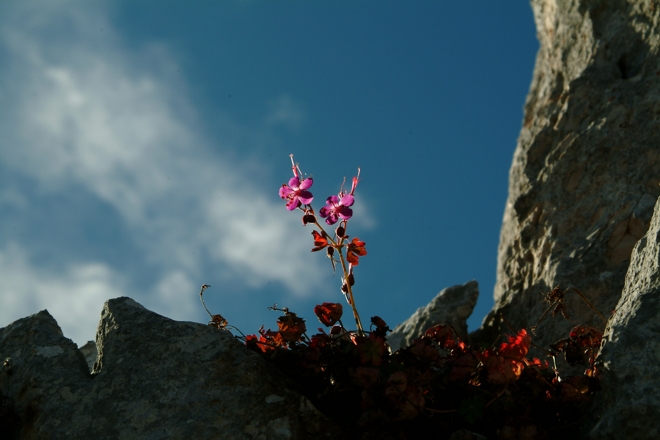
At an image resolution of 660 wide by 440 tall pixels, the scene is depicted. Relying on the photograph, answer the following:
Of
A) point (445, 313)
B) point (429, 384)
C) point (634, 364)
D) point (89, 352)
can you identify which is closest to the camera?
point (634, 364)

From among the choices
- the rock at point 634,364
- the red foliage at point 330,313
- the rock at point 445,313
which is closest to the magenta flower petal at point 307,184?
the red foliage at point 330,313

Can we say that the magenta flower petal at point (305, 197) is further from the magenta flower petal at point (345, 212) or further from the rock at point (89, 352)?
the rock at point (89, 352)

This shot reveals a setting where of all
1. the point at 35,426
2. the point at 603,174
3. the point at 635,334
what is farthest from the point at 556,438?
the point at 603,174

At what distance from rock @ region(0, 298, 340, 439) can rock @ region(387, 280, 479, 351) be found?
2874 mm

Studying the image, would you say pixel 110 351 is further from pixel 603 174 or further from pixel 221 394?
pixel 603 174

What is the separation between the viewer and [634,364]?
2.16 meters

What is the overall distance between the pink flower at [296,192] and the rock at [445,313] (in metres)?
2.73

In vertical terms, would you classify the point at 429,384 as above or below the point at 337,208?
below

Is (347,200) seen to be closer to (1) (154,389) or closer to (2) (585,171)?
(1) (154,389)

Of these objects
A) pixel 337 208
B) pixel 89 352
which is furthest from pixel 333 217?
pixel 89 352

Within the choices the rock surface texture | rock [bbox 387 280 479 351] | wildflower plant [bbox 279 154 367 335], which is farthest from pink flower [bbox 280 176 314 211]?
rock [bbox 387 280 479 351]

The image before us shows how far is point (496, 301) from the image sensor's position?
5816 mm

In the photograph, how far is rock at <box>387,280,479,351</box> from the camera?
5.38m

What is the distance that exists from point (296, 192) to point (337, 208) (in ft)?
0.63
